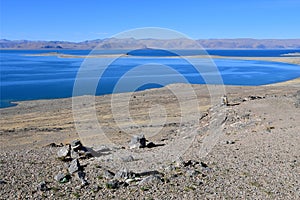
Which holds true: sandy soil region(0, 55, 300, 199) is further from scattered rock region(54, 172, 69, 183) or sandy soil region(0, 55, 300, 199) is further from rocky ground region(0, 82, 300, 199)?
scattered rock region(54, 172, 69, 183)

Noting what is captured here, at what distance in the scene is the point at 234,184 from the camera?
1270 cm

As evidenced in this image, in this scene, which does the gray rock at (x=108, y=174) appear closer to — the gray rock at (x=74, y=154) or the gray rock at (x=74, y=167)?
the gray rock at (x=74, y=167)

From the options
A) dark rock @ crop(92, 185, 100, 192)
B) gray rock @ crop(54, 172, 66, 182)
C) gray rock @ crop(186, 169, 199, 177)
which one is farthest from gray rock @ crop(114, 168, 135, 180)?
gray rock @ crop(186, 169, 199, 177)

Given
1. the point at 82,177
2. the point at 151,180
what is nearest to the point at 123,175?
the point at 151,180

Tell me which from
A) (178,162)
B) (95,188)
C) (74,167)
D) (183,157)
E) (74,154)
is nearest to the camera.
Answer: (95,188)

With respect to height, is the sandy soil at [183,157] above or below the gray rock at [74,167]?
below

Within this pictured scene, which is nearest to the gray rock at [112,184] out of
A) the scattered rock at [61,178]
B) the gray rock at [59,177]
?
the scattered rock at [61,178]

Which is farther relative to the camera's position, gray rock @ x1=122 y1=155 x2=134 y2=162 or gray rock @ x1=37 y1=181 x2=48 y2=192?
gray rock @ x1=122 y1=155 x2=134 y2=162

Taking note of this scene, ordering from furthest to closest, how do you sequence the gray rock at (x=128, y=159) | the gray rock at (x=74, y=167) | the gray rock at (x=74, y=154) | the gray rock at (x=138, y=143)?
1. the gray rock at (x=138, y=143)
2. the gray rock at (x=74, y=154)
3. the gray rock at (x=128, y=159)
4. the gray rock at (x=74, y=167)

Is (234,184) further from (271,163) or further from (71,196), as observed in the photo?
(71,196)

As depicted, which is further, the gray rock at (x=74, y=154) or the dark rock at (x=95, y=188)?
the gray rock at (x=74, y=154)

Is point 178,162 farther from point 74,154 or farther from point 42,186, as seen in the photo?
point 42,186

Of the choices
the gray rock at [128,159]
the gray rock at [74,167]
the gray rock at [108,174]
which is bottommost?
the gray rock at [128,159]

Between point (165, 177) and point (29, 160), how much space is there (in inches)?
236
